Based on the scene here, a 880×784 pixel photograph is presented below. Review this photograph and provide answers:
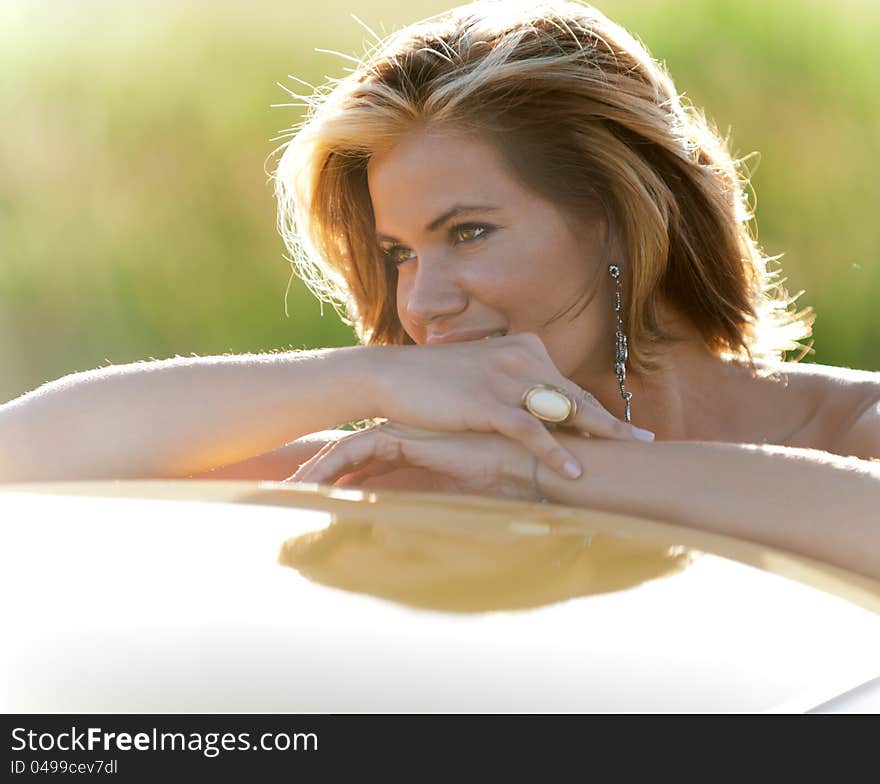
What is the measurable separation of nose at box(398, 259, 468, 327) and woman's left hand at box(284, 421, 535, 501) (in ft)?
1.53

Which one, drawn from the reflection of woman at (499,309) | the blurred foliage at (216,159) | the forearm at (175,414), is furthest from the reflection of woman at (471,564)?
the blurred foliage at (216,159)

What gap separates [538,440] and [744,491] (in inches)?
8.4

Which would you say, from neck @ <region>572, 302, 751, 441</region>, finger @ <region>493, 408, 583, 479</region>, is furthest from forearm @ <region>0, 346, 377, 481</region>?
neck @ <region>572, 302, 751, 441</region>

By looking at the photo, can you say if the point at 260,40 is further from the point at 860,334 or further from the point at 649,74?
the point at 649,74

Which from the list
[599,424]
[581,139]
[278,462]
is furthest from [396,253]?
[599,424]

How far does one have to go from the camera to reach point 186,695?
55 centimetres

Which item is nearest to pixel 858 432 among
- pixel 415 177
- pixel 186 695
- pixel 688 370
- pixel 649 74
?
pixel 688 370

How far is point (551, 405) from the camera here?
1181 mm

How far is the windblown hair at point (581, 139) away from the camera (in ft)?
5.76

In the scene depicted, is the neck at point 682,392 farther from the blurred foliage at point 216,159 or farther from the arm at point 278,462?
the blurred foliage at point 216,159

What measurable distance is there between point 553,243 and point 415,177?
A: 0.78 ft

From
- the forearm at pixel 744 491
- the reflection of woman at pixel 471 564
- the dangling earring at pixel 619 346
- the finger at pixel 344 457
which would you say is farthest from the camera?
the dangling earring at pixel 619 346

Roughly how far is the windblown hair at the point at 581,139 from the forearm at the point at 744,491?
74 cm

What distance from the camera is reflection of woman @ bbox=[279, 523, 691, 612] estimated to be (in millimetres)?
693
